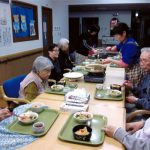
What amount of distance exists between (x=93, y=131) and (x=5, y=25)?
9.52 feet

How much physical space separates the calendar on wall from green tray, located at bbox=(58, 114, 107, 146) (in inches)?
99.7

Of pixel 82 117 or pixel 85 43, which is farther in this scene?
pixel 85 43

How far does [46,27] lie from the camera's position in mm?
5570

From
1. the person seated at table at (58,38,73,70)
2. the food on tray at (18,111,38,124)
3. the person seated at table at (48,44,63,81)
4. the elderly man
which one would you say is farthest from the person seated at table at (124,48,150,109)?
the person seated at table at (58,38,73,70)

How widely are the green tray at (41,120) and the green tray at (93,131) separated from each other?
0.11 metres

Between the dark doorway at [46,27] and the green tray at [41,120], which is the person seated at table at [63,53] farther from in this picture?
the green tray at [41,120]

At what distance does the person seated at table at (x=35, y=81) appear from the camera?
6.70 feet

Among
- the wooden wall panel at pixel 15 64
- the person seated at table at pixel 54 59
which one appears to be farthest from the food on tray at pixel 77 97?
the wooden wall panel at pixel 15 64

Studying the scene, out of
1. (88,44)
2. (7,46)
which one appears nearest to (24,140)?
(7,46)

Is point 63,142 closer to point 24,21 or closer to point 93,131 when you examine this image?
point 93,131

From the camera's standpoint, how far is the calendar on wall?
134 inches

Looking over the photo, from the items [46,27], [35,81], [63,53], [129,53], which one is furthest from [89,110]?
[46,27]

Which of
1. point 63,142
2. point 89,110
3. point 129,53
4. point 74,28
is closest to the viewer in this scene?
point 63,142

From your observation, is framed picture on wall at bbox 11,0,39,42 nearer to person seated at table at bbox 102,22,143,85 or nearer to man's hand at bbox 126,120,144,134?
person seated at table at bbox 102,22,143,85
